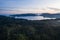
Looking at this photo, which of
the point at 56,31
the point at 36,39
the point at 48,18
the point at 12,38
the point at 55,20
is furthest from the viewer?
the point at 48,18

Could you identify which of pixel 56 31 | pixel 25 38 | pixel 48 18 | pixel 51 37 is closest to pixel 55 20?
pixel 48 18

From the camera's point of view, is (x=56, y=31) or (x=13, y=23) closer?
(x=56, y=31)

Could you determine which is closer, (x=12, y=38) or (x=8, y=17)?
(x=12, y=38)

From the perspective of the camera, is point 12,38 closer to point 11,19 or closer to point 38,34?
point 38,34

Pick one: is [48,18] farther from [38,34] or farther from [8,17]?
[38,34]

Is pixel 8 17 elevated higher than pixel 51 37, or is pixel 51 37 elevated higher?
pixel 8 17

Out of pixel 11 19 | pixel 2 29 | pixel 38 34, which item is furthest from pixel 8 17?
pixel 38 34

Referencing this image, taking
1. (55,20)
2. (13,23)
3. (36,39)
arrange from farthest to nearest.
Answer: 1. (55,20)
2. (13,23)
3. (36,39)

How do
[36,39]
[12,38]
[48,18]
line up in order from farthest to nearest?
[48,18] < [36,39] < [12,38]

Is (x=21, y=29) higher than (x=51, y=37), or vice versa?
(x=21, y=29)
